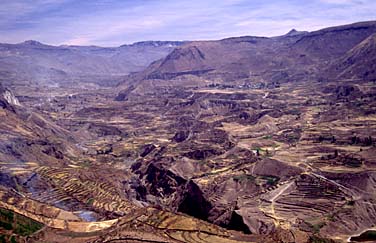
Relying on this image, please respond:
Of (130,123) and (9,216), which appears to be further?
(130,123)

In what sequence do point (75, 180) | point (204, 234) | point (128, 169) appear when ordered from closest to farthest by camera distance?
point (204, 234) → point (75, 180) → point (128, 169)

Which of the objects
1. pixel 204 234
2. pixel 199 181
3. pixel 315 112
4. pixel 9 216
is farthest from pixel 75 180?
pixel 315 112

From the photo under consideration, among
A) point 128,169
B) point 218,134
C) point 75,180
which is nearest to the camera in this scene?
point 75,180

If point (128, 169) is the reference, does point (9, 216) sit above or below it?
above

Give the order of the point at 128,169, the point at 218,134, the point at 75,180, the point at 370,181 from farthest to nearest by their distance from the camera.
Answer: the point at 218,134 → the point at 128,169 → the point at 75,180 → the point at 370,181

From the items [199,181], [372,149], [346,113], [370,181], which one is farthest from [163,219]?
[346,113]

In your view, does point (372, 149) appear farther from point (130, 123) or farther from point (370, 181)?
point (130, 123)

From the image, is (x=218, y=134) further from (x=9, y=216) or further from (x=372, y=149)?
(x=9, y=216)

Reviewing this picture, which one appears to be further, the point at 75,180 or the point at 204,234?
the point at 75,180

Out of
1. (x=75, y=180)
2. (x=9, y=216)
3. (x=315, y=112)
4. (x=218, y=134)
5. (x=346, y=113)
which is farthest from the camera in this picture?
(x=315, y=112)
